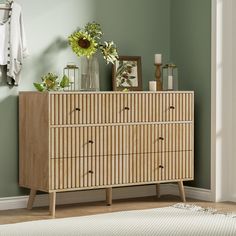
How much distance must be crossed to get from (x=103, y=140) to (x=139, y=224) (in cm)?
98

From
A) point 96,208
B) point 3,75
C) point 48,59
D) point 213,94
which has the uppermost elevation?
point 48,59

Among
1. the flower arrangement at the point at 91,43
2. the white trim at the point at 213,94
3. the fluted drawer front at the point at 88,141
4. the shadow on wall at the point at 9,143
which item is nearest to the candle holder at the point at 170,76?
the white trim at the point at 213,94

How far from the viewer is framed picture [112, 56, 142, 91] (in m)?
5.71

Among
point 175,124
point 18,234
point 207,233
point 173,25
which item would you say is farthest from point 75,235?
point 173,25

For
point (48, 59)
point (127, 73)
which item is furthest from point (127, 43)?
point (48, 59)

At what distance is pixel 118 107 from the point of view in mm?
5289

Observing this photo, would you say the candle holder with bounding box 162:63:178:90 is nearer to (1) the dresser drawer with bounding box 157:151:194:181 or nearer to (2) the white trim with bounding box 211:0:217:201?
(2) the white trim with bounding box 211:0:217:201

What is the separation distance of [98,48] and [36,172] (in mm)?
1128

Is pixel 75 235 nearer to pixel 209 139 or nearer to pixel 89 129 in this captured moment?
pixel 89 129

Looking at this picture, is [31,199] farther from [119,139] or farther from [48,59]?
[48,59]

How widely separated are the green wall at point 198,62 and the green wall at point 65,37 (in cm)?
15

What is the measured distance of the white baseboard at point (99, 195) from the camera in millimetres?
5309

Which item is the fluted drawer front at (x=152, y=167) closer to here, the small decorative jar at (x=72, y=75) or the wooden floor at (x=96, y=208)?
the wooden floor at (x=96, y=208)

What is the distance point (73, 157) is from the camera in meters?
5.11
